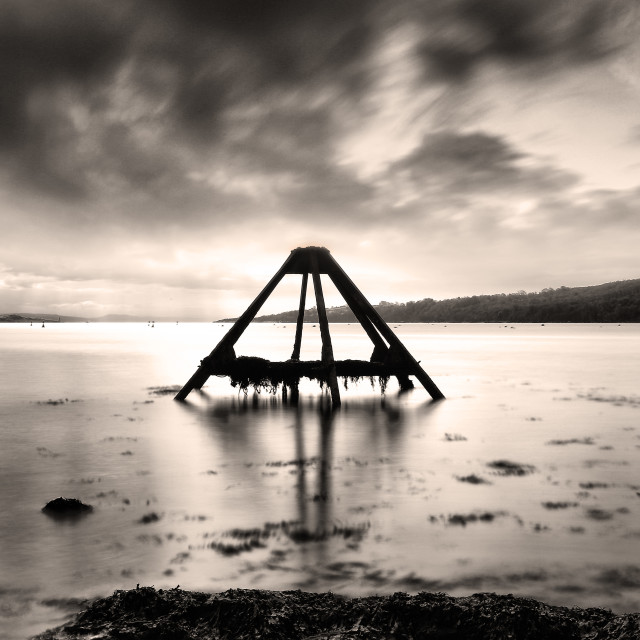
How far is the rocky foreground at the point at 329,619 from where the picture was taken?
375 centimetres

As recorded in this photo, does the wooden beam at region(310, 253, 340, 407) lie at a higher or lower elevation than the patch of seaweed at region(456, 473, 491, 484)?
higher

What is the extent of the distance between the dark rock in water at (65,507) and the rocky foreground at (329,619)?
3.25 meters

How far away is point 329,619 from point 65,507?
4.61 metres

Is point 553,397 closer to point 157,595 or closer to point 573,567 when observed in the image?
point 573,567

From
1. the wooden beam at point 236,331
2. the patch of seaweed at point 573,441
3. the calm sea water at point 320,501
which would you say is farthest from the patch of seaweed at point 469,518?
the wooden beam at point 236,331

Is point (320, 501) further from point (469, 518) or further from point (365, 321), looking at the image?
point (365, 321)

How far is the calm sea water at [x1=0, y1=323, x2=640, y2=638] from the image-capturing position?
514cm

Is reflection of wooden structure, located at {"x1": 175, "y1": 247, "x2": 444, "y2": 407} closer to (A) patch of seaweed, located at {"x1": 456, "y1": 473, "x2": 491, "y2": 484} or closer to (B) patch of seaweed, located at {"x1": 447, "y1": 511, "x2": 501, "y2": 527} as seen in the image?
(A) patch of seaweed, located at {"x1": 456, "y1": 473, "x2": 491, "y2": 484}

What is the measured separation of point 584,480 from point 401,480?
2713mm

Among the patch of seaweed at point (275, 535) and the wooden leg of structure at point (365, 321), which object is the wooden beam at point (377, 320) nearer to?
the wooden leg of structure at point (365, 321)

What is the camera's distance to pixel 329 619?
396 centimetres

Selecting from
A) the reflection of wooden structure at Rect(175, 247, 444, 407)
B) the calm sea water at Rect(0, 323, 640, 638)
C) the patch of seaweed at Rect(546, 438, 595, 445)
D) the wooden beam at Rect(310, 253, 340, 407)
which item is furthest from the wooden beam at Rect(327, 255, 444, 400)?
the patch of seaweed at Rect(546, 438, 595, 445)

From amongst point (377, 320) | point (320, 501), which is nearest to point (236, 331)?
point (377, 320)

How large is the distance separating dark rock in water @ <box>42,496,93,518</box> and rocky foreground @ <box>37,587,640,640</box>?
3250mm
